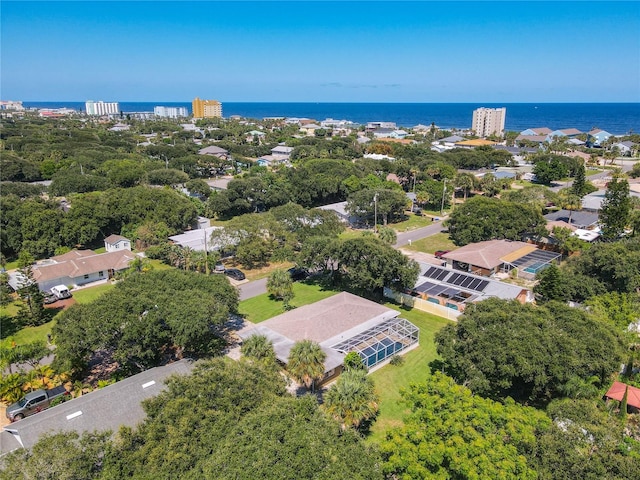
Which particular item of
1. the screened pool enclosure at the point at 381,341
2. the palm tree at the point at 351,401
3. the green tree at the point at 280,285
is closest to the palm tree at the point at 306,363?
the palm tree at the point at 351,401

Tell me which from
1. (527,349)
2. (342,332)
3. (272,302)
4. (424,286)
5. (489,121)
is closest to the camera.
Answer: (527,349)

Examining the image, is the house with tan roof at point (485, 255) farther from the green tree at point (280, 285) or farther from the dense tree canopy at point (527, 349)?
the green tree at point (280, 285)

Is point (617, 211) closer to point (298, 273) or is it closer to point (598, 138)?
point (298, 273)

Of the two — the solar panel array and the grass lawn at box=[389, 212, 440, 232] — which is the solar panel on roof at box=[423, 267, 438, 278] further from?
the grass lawn at box=[389, 212, 440, 232]

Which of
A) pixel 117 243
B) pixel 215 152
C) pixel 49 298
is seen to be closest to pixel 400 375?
pixel 49 298

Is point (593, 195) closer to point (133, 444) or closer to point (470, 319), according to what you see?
point (470, 319)
